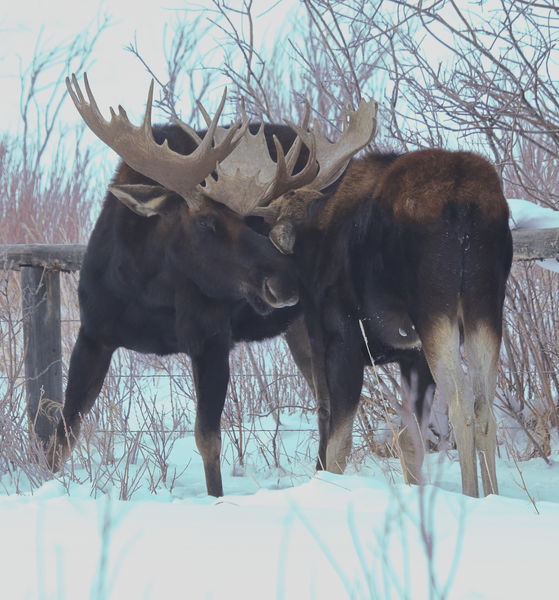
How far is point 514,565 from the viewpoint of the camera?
2453mm

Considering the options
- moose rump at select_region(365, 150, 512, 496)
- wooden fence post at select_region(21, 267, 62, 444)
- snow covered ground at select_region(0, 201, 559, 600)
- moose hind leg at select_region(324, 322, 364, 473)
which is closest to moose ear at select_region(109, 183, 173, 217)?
wooden fence post at select_region(21, 267, 62, 444)

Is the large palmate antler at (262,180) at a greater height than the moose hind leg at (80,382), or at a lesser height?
greater

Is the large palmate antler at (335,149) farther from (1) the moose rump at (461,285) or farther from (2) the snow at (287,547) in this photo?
(2) the snow at (287,547)

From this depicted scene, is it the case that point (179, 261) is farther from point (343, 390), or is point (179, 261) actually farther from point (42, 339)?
point (42, 339)

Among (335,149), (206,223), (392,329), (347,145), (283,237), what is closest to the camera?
(392,329)

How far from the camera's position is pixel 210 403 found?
5.11 metres

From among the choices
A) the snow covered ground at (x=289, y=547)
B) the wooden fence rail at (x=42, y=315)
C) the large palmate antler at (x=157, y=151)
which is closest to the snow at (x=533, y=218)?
the large palmate antler at (x=157, y=151)

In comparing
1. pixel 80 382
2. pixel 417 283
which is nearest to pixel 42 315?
pixel 80 382

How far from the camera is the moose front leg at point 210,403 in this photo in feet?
16.7

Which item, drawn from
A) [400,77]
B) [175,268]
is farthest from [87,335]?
[400,77]

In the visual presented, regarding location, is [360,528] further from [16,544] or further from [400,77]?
[400,77]

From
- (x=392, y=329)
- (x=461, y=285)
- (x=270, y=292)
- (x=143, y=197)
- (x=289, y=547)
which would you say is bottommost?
(x=289, y=547)

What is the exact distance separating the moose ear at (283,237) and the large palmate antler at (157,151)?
451mm

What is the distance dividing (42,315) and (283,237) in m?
1.88
